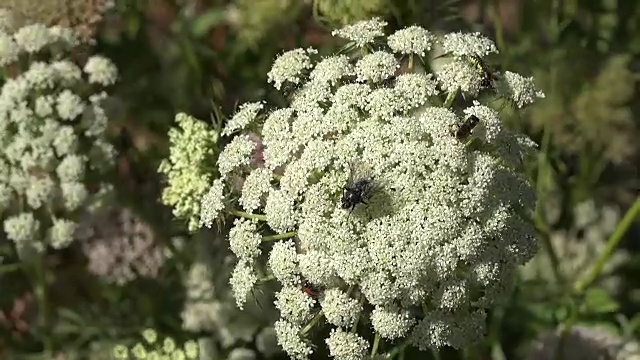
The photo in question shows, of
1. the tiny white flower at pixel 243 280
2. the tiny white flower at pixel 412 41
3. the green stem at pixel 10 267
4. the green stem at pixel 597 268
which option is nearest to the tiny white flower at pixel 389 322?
the tiny white flower at pixel 243 280

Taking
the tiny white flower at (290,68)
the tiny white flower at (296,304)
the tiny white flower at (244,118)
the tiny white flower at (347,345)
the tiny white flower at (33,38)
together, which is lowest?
the tiny white flower at (347,345)

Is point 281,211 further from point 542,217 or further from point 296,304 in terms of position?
point 542,217

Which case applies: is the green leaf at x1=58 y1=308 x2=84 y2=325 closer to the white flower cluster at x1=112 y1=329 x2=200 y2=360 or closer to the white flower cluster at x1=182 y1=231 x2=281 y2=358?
the white flower cluster at x1=112 y1=329 x2=200 y2=360

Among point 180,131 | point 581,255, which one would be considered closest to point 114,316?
point 180,131

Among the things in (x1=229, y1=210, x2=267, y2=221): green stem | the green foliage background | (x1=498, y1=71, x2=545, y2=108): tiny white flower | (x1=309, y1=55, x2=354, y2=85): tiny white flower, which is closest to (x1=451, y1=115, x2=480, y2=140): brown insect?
(x1=498, y1=71, x2=545, y2=108): tiny white flower

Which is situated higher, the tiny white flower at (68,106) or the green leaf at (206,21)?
the green leaf at (206,21)

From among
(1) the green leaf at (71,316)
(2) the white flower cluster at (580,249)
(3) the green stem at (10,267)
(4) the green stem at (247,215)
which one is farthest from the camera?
(2) the white flower cluster at (580,249)

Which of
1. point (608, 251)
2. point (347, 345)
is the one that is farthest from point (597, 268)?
point (347, 345)

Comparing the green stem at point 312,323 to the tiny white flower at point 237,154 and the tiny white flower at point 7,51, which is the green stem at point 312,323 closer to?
the tiny white flower at point 237,154
